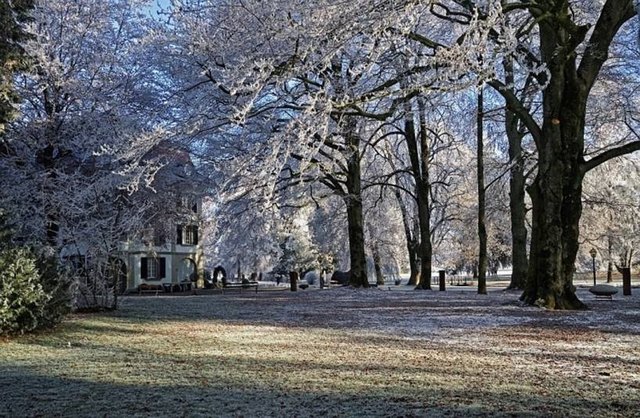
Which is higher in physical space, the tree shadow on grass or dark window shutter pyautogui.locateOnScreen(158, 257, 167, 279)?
the tree shadow on grass

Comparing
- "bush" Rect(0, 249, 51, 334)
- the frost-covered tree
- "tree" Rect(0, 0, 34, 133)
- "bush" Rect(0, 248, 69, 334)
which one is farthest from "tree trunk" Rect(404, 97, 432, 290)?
"bush" Rect(0, 249, 51, 334)

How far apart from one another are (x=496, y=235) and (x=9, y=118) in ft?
146

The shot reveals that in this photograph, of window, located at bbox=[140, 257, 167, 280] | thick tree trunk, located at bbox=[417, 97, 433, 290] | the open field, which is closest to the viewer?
the open field

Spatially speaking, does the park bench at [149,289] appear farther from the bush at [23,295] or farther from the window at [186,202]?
the bush at [23,295]

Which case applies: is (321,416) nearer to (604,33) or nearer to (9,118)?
(9,118)

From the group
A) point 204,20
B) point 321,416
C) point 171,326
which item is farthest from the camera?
point 204,20

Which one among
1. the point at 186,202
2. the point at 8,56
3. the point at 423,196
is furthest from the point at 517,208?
the point at 8,56

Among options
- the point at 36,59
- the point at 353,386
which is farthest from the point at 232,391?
the point at 36,59

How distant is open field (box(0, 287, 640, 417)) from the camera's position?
581 centimetres

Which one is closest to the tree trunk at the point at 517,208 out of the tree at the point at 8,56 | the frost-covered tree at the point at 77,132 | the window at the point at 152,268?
the frost-covered tree at the point at 77,132

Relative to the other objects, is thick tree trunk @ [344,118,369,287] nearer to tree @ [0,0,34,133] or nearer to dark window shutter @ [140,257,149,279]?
tree @ [0,0,34,133]

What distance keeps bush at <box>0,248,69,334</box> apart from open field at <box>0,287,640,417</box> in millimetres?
354

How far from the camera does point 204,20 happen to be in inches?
803

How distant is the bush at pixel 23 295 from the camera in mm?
10750
